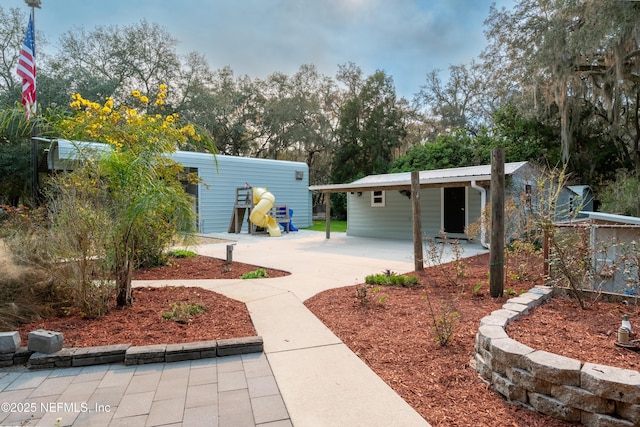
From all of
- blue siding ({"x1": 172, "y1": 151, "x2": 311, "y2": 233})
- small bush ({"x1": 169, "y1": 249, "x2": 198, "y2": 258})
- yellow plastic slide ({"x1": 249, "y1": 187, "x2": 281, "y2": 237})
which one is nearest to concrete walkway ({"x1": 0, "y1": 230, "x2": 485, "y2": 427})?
small bush ({"x1": 169, "y1": 249, "x2": 198, "y2": 258})

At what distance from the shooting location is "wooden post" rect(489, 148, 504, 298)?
4133 mm

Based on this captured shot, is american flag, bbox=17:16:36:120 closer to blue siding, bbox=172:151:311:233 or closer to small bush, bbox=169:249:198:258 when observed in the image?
small bush, bbox=169:249:198:258

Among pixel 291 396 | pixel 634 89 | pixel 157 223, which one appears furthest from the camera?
pixel 634 89

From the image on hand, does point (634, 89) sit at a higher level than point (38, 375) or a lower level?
higher

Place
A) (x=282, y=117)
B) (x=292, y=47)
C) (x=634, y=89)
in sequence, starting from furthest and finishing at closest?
(x=282, y=117) → (x=292, y=47) → (x=634, y=89)

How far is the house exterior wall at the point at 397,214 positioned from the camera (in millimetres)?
11641

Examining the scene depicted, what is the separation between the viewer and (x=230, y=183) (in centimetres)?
1503

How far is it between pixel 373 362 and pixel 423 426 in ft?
2.65

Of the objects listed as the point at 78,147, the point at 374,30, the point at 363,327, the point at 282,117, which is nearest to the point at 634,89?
the point at 374,30

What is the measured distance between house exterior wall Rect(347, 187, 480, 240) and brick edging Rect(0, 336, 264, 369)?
9.33 meters

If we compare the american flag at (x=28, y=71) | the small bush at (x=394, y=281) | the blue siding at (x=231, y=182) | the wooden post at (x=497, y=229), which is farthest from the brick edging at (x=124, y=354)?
the blue siding at (x=231, y=182)

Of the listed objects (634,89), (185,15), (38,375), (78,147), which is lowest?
(38,375)

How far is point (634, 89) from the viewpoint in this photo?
12047mm

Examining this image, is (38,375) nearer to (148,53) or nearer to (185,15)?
(185,15)
